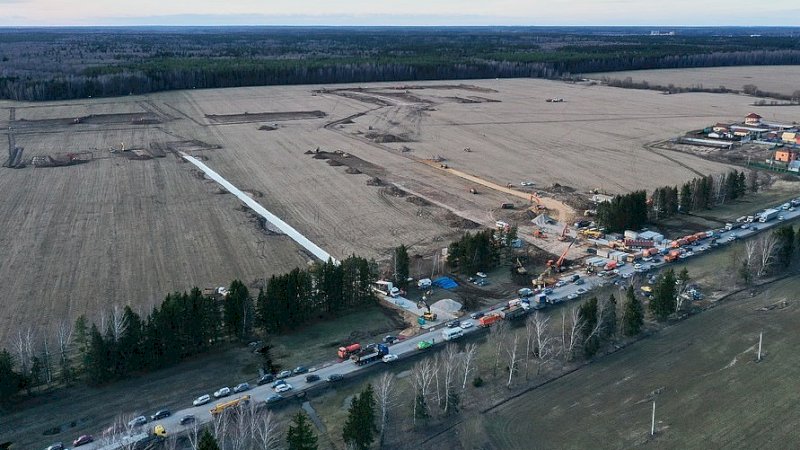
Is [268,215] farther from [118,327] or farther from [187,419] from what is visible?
[187,419]

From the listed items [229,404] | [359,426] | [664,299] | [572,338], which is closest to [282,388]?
[229,404]

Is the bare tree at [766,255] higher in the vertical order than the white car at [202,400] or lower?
higher

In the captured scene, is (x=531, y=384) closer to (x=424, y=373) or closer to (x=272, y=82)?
(x=424, y=373)

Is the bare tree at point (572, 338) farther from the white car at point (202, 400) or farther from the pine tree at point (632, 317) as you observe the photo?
the white car at point (202, 400)

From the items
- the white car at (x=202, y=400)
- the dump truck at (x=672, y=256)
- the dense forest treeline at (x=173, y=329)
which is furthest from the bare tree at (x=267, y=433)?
the dump truck at (x=672, y=256)

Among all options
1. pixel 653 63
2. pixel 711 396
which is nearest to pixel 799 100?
pixel 653 63

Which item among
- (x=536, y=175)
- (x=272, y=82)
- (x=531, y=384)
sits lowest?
(x=531, y=384)
